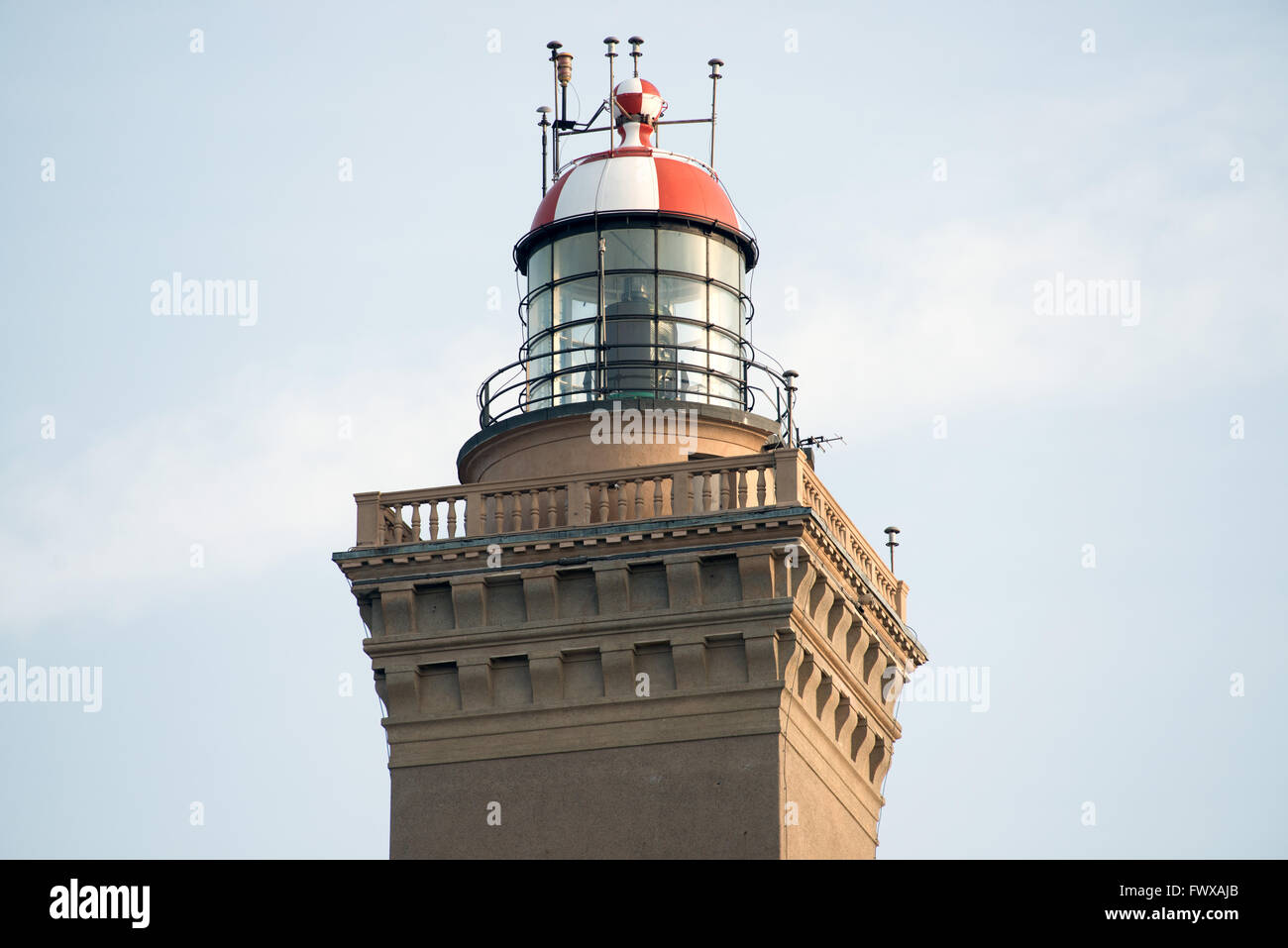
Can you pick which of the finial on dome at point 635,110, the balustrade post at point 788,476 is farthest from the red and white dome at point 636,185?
the balustrade post at point 788,476

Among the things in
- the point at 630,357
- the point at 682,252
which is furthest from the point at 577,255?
the point at 630,357

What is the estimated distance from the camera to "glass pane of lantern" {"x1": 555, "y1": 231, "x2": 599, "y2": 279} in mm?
34625

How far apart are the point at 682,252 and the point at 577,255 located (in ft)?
3.99

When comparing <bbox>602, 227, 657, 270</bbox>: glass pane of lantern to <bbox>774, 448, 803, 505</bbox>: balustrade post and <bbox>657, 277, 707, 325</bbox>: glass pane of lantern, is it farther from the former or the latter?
<bbox>774, 448, 803, 505</bbox>: balustrade post

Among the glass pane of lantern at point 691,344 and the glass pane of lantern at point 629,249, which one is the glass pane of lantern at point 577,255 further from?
the glass pane of lantern at point 691,344

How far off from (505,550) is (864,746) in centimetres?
518

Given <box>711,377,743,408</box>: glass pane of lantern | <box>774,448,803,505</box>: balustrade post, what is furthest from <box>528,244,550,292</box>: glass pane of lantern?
<box>774,448,803,505</box>: balustrade post

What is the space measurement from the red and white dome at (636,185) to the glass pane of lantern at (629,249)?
0.90 feet

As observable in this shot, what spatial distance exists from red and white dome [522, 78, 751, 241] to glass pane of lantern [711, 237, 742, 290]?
9.8 inches

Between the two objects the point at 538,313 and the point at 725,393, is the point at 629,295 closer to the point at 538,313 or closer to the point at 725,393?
the point at 538,313

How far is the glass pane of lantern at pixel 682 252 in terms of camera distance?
34656 mm
